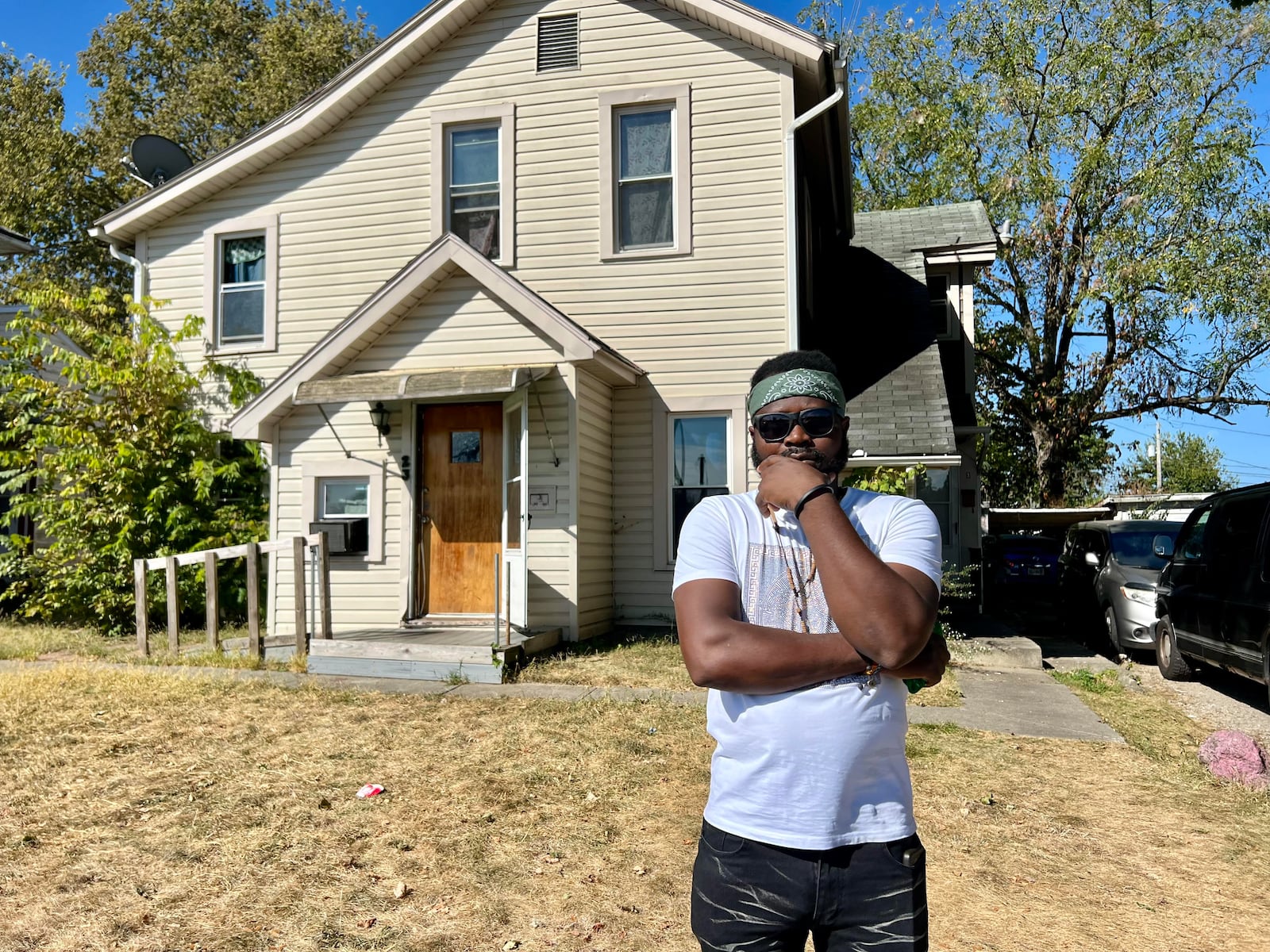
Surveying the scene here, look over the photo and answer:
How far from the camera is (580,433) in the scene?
1002 cm

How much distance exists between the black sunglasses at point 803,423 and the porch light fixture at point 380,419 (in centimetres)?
905

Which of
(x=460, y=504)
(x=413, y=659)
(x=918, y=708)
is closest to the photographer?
(x=918, y=708)

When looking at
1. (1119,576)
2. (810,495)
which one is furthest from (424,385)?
(1119,576)

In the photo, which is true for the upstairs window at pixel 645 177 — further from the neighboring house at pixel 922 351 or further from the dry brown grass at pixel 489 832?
the dry brown grass at pixel 489 832

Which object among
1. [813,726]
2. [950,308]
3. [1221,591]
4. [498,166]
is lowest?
[1221,591]

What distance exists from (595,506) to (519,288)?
8.25 ft

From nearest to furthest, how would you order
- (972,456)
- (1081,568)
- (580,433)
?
1. (580,433)
2. (1081,568)
3. (972,456)

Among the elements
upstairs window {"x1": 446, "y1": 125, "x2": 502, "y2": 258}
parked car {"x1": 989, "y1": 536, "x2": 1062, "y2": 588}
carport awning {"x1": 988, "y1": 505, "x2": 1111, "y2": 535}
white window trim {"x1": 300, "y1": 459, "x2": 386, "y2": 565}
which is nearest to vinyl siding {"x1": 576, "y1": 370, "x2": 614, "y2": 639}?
white window trim {"x1": 300, "y1": 459, "x2": 386, "y2": 565}

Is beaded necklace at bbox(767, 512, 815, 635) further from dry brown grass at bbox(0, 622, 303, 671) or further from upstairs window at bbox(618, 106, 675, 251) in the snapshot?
upstairs window at bbox(618, 106, 675, 251)

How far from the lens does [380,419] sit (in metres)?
10.5

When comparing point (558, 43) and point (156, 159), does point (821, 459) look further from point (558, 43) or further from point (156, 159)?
point (156, 159)

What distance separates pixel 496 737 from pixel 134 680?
3522mm

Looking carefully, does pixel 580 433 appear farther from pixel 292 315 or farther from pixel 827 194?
pixel 827 194

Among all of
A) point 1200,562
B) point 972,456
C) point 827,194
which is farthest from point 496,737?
point 972,456
